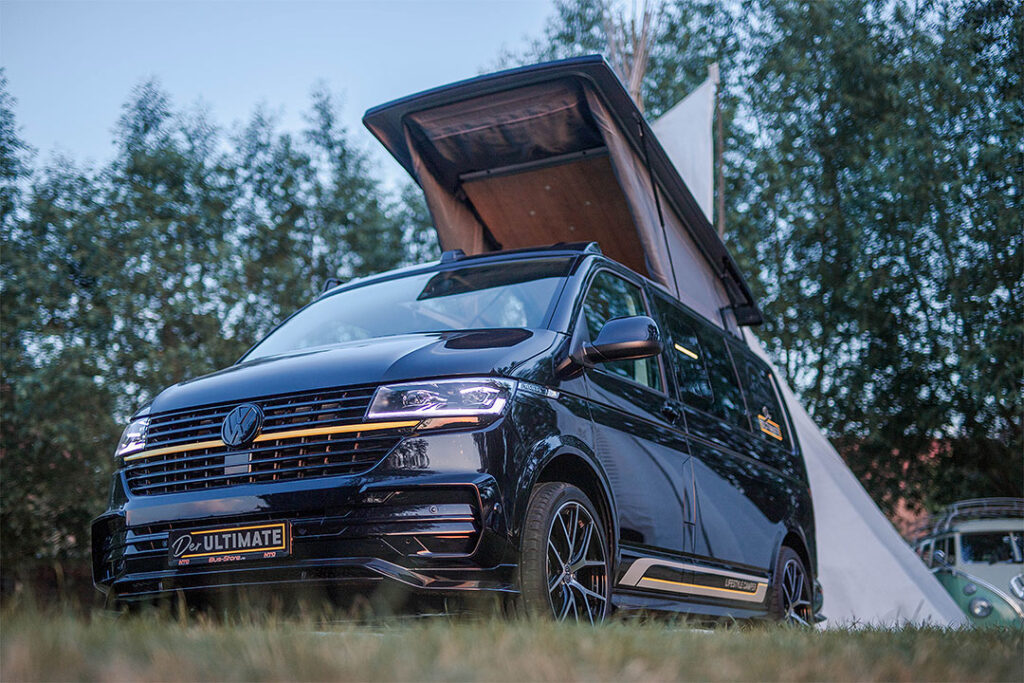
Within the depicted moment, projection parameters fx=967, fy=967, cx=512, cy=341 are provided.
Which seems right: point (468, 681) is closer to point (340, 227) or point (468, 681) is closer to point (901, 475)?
point (901, 475)

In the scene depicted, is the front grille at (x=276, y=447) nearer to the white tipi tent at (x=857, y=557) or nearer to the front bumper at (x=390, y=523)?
the front bumper at (x=390, y=523)

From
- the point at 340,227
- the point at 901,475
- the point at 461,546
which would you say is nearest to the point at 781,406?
the point at 461,546

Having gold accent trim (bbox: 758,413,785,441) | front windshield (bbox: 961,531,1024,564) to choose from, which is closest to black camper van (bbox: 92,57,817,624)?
gold accent trim (bbox: 758,413,785,441)

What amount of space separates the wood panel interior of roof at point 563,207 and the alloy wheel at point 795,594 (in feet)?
7.83

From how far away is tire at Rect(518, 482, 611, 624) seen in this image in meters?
3.70

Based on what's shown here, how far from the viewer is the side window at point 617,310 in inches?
193

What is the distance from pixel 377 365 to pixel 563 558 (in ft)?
3.63

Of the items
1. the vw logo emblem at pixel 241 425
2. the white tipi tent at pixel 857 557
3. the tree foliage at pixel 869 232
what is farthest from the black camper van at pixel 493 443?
the tree foliage at pixel 869 232

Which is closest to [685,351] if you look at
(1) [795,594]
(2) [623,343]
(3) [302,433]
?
(2) [623,343]

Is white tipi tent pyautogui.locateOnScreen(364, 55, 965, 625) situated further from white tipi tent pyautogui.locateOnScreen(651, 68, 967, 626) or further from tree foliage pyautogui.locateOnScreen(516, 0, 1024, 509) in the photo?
tree foliage pyautogui.locateOnScreen(516, 0, 1024, 509)

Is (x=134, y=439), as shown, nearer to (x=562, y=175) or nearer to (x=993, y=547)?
(x=562, y=175)

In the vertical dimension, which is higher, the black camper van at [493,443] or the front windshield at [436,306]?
the front windshield at [436,306]

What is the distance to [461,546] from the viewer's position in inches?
139

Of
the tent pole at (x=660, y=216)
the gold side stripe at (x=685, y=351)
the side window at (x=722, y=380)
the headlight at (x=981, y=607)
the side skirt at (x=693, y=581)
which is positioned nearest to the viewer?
the side skirt at (x=693, y=581)
